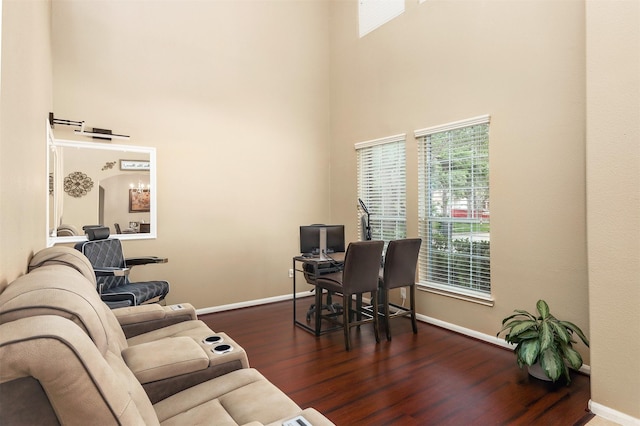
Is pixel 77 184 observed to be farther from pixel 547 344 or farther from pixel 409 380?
pixel 547 344

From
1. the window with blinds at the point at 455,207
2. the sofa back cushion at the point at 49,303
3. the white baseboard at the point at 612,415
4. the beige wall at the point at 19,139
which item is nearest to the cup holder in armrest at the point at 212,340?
the sofa back cushion at the point at 49,303

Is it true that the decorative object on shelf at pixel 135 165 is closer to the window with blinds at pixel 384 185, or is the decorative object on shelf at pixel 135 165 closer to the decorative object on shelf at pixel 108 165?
the decorative object on shelf at pixel 108 165

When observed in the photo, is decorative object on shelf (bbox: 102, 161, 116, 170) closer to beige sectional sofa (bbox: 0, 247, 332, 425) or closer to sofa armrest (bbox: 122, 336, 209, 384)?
beige sectional sofa (bbox: 0, 247, 332, 425)

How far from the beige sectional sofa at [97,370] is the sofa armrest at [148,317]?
0.01 m

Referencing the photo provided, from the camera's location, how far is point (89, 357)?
2.97 feet

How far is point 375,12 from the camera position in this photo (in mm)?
4957

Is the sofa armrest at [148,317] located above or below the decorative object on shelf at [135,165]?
below

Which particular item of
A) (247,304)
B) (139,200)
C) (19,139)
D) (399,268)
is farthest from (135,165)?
(399,268)

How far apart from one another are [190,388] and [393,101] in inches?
162

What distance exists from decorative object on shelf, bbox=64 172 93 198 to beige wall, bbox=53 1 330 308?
65 centimetres

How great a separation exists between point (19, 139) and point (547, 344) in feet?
11.7

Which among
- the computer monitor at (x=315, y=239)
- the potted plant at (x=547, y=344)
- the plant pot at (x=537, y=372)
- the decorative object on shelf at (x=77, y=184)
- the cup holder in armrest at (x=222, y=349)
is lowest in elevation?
the plant pot at (x=537, y=372)

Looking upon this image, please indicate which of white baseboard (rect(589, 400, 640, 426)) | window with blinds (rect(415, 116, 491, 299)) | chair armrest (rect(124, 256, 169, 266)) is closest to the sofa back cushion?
chair armrest (rect(124, 256, 169, 266))

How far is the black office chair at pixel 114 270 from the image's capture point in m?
3.38
